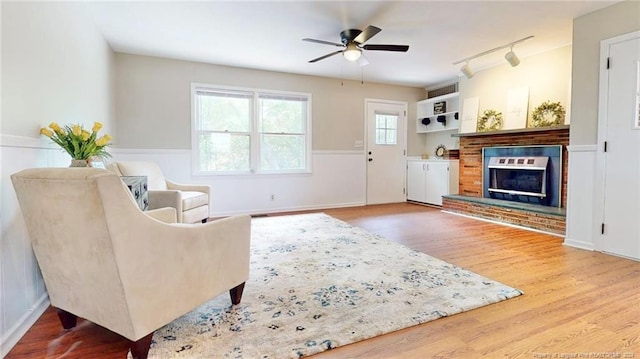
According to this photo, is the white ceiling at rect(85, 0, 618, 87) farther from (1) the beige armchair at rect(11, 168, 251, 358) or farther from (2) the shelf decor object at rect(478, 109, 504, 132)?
(1) the beige armchair at rect(11, 168, 251, 358)

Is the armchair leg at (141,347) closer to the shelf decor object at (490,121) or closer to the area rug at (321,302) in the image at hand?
the area rug at (321,302)

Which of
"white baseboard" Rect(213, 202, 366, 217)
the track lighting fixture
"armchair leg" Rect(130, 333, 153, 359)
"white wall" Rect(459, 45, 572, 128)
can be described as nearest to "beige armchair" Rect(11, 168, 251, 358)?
"armchair leg" Rect(130, 333, 153, 359)

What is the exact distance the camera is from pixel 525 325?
1708 millimetres

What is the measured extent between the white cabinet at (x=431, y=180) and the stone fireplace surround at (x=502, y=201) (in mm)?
176

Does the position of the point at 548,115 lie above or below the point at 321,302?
above

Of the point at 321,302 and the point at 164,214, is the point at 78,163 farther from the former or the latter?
the point at 321,302

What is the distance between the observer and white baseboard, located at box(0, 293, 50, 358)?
1484 millimetres

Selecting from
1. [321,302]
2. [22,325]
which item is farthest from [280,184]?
[22,325]

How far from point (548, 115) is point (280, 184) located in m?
3.93

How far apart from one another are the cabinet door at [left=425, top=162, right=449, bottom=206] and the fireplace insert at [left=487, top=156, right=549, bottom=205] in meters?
0.73

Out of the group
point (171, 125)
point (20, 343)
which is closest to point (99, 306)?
point (20, 343)

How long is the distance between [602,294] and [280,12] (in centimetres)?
340

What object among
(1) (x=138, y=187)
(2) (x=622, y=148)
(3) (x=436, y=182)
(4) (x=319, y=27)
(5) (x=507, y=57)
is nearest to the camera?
(1) (x=138, y=187)

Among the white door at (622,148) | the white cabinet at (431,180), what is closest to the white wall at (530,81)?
the white cabinet at (431,180)
